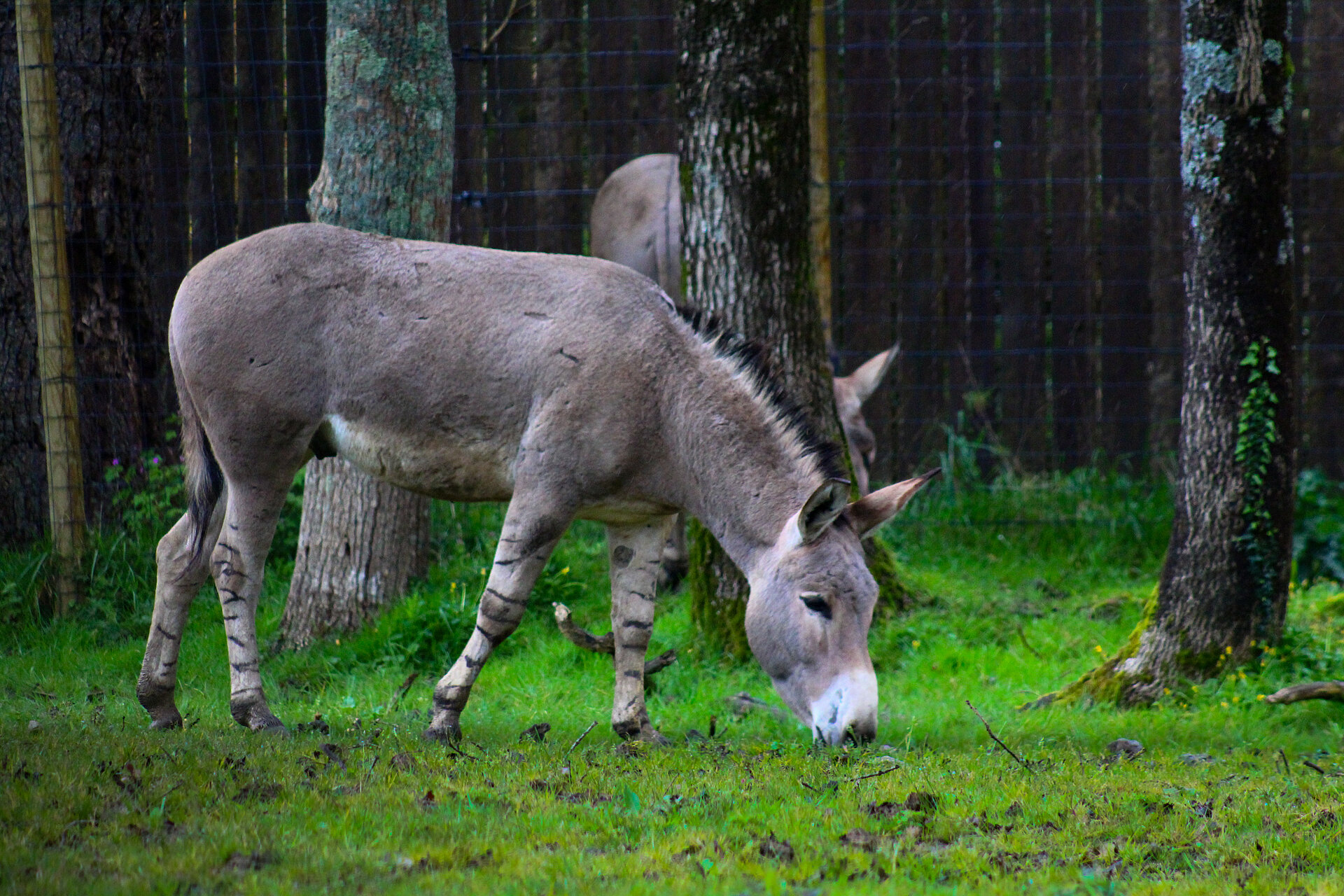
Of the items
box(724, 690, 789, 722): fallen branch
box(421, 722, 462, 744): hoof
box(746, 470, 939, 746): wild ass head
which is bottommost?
box(724, 690, 789, 722): fallen branch

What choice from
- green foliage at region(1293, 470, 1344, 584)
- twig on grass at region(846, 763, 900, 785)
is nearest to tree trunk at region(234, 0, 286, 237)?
twig on grass at region(846, 763, 900, 785)

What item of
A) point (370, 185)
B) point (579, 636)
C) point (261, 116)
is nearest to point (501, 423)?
point (579, 636)

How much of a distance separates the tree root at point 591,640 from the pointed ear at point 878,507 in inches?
46.5

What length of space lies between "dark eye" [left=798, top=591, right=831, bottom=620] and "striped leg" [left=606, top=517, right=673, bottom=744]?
82 centimetres

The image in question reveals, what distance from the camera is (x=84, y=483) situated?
775cm

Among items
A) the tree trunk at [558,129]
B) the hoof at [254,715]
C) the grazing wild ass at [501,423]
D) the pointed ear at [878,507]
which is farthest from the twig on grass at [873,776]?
the tree trunk at [558,129]

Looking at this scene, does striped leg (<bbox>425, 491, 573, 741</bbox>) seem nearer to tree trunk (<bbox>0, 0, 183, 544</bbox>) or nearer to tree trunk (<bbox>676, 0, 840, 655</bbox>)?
tree trunk (<bbox>676, 0, 840, 655</bbox>)

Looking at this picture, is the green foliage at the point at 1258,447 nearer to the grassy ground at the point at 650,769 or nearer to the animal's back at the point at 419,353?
the grassy ground at the point at 650,769

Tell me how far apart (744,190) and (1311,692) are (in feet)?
11.4

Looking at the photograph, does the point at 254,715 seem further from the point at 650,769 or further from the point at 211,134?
the point at 211,134

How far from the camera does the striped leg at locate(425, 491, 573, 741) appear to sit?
484cm

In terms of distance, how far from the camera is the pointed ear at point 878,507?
4910mm

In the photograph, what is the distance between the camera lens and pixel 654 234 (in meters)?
8.02

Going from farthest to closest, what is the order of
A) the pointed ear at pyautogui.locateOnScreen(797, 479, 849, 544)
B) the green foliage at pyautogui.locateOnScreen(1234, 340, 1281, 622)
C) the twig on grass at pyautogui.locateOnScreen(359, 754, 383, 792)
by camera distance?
the green foliage at pyautogui.locateOnScreen(1234, 340, 1281, 622) → the pointed ear at pyautogui.locateOnScreen(797, 479, 849, 544) → the twig on grass at pyautogui.locateOnScreen(359, 754, 383, 792)
